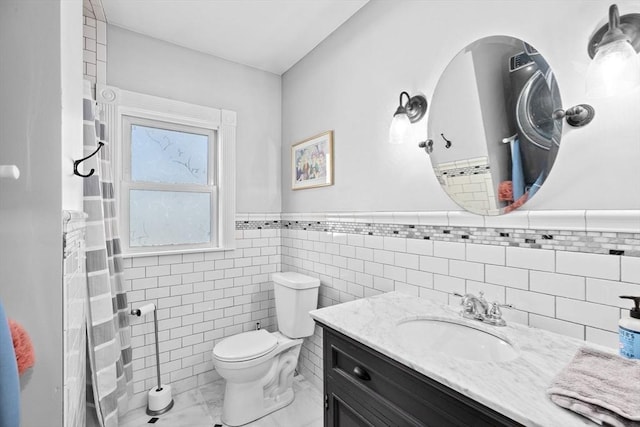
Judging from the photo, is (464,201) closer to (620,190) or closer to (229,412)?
(620,190)

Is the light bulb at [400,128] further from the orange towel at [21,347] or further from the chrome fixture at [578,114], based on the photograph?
the orange towel at [21,347]

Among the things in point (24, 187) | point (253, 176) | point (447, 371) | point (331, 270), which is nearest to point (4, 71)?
point (24, 187)

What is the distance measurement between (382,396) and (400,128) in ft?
3.98

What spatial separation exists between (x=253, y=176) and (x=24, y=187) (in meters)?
1.99

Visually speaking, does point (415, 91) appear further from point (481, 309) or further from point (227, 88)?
point (227, 88)

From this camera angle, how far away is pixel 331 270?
7.02 feet

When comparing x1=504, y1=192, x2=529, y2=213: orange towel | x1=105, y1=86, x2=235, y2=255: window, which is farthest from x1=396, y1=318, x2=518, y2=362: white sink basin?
x1=105, y1=86, x2=235, y2=255: window

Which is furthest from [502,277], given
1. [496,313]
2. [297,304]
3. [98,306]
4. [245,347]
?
[98,306]

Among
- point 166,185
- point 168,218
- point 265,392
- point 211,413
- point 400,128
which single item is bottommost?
point 211,413

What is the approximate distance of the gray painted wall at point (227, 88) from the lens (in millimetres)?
2098

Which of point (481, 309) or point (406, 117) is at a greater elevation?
point (406, 117)

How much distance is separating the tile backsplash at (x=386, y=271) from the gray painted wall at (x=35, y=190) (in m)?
1.41

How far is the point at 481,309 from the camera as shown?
1.20 meters

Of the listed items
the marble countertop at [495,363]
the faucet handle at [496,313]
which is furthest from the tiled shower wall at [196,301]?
the faucet handle at [496,313]
